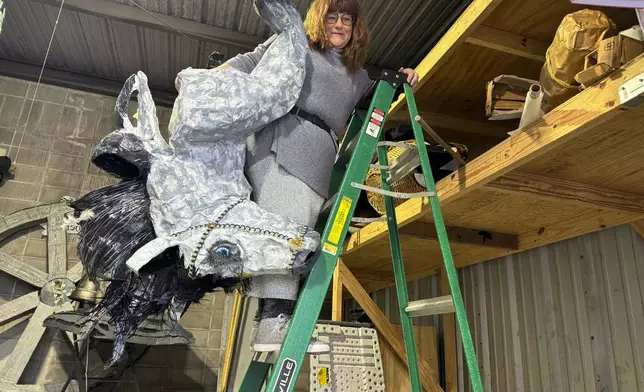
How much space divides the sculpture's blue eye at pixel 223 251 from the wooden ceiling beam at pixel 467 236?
119cm

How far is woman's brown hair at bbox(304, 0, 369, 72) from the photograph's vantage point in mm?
1303

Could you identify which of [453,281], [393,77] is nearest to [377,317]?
[453,281]

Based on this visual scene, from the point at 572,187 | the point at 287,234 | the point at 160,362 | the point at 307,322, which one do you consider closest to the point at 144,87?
the point at 287,234

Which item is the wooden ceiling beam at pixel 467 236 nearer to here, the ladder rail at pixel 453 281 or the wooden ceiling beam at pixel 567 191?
the wooden ceiling beam at pixel 567 191

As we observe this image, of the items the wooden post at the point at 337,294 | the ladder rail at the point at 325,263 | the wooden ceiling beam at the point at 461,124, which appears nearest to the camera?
the ladder rail at the point at 325,263

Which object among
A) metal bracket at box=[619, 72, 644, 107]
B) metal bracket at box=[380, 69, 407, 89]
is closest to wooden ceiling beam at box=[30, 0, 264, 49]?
metal bracket at box=[380, 69, 407, 89]

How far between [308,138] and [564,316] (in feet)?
4.48

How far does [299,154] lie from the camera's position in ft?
A: 3.76

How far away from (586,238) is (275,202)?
1.35 metres

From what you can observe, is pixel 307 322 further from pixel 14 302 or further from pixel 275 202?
pixel 14 302

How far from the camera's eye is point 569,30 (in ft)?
3.49

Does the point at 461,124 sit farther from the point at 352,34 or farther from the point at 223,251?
the point at 223,251

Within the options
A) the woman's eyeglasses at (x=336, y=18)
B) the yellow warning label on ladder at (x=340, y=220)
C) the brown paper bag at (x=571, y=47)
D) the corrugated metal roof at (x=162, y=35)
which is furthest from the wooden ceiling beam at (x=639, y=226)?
the corrugated metal roof at (x=162, y=35)

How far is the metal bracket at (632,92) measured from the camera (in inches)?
32.4
